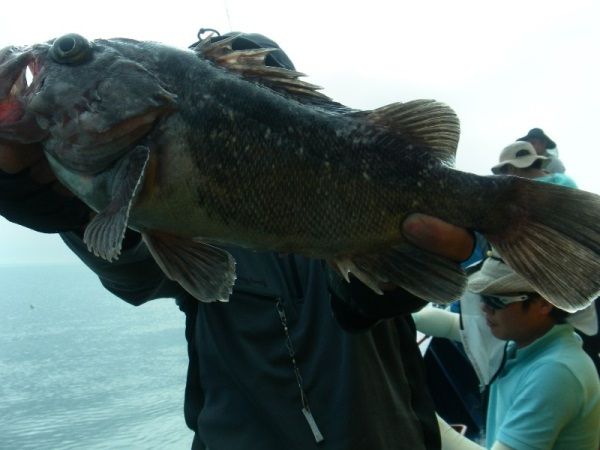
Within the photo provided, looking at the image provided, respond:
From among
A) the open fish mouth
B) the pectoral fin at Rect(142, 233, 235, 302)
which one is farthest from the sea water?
the open fish mouth

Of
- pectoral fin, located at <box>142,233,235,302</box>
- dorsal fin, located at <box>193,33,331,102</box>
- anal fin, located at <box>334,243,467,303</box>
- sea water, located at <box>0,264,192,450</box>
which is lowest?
sea water, located at <box>0,264,192,450</box>

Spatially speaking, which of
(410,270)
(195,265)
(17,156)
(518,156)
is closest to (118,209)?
(195,265)

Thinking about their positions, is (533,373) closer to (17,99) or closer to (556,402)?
(556,402)

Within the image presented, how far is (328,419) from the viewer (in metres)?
2.12

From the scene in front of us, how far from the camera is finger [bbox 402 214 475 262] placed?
160 centimetres

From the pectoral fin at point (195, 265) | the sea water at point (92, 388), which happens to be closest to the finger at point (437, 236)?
the pectoral fin at point (195, 265)

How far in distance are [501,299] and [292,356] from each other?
168 centimetres

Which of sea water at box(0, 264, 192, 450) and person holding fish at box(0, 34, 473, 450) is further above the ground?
person holding fish at box(0, 34, 473, 450)

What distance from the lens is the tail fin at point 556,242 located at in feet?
4.95

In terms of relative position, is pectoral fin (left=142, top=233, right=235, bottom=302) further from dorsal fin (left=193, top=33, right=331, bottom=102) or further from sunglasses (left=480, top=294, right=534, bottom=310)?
sunglasses (left=480, top=294, right=534, bottom=310)

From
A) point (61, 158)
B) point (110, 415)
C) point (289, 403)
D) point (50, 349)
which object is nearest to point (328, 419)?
point (289, 403)

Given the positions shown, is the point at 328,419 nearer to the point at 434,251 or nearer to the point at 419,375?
the point at 419,375

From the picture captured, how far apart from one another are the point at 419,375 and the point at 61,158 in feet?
5.56

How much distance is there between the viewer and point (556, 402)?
2.95 metres
